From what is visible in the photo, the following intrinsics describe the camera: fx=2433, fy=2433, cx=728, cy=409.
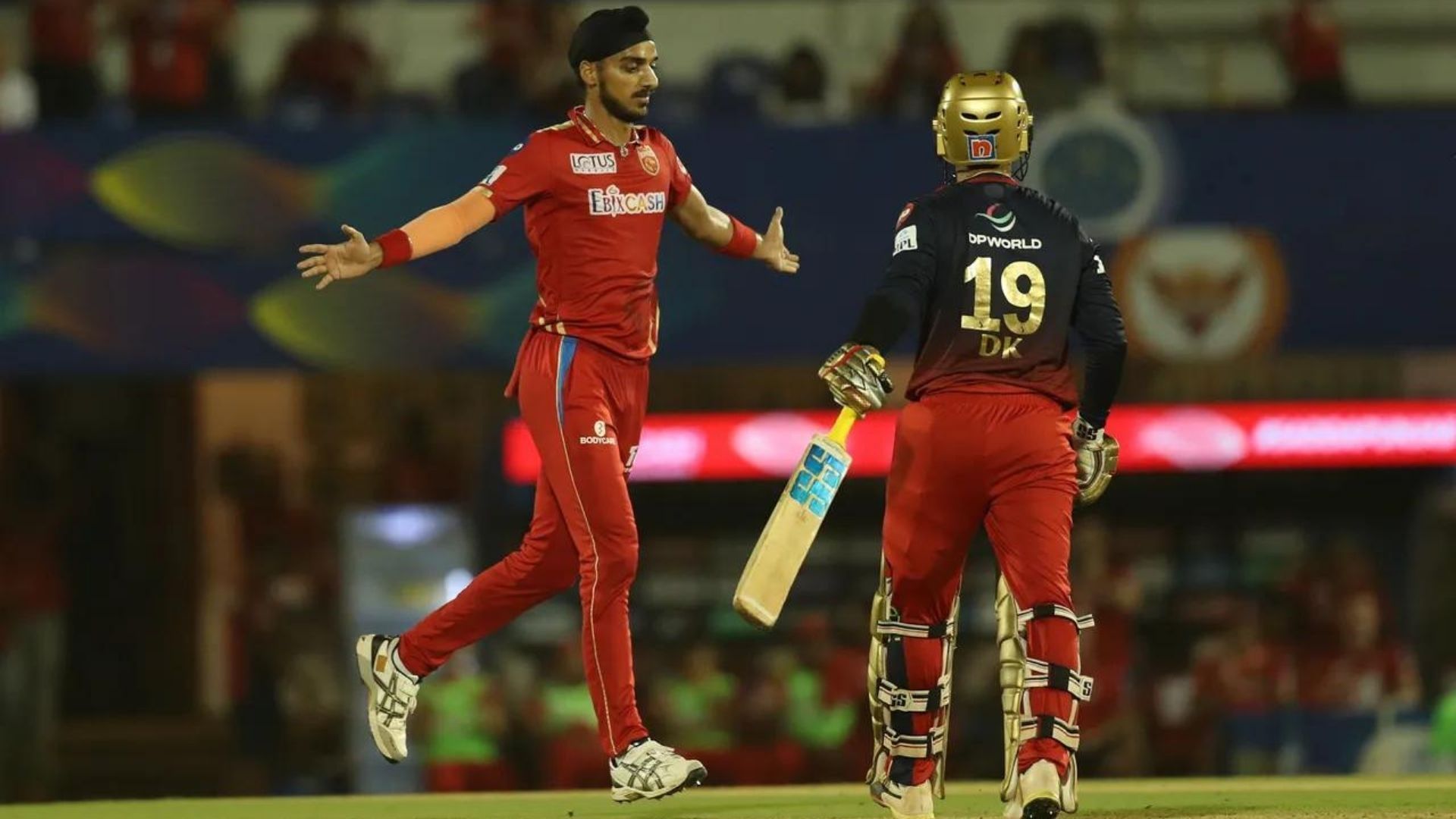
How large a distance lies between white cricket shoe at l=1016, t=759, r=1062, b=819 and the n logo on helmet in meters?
1.73

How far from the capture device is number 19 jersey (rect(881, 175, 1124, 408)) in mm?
6785

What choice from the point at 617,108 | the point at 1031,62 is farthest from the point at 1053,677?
the point at 1031,62

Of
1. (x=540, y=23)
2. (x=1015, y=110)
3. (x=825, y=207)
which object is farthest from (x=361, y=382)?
(x=1015, y=110)

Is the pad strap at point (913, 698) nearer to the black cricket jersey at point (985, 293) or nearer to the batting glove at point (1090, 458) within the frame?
the batting glove at point (1090, 458)

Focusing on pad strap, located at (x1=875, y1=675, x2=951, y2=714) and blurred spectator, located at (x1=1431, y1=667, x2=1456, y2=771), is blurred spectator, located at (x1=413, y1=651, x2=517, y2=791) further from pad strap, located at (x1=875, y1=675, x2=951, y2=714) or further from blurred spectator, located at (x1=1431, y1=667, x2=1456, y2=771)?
pad strap, located at (x1=875, y1=675, x2=951, y2=714)

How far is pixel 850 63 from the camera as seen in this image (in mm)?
15867

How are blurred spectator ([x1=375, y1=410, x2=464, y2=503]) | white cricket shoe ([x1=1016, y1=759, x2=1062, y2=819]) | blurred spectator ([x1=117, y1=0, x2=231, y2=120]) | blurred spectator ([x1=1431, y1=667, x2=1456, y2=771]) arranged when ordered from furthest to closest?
blurred spectator ([x1=375, y1=410, x2=464, y2=503])
blurred spectator ([x1=117, y1=0, x2=231, y2=120])
blurred spectator ([x1=1431, y1=667, x2=1456, y2=771])
white cricket shoe ([x1=1016, y1=759, x2=1062, y2=819])

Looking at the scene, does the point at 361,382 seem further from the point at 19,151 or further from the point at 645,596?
the point at 19,151

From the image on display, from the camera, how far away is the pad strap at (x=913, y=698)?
696 centimetres

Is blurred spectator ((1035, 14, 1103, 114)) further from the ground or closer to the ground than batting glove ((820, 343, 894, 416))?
further from the ground

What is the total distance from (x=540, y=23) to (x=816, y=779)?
4854 millimetres

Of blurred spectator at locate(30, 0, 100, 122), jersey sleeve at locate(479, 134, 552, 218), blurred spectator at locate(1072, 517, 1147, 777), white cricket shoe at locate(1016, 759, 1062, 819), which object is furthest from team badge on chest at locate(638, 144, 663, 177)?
blurred spectator at locate(30, 0, 100, 122)

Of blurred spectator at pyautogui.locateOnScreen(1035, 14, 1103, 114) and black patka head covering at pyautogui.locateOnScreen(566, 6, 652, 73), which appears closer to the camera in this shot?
black patka head covering at pyautogui.locateOnScreen(566, 6, 652, 73)

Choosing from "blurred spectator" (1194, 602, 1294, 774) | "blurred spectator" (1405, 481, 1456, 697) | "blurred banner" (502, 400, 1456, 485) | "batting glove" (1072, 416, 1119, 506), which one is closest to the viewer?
"batting glove" (1072, 416, 1119, 506)
